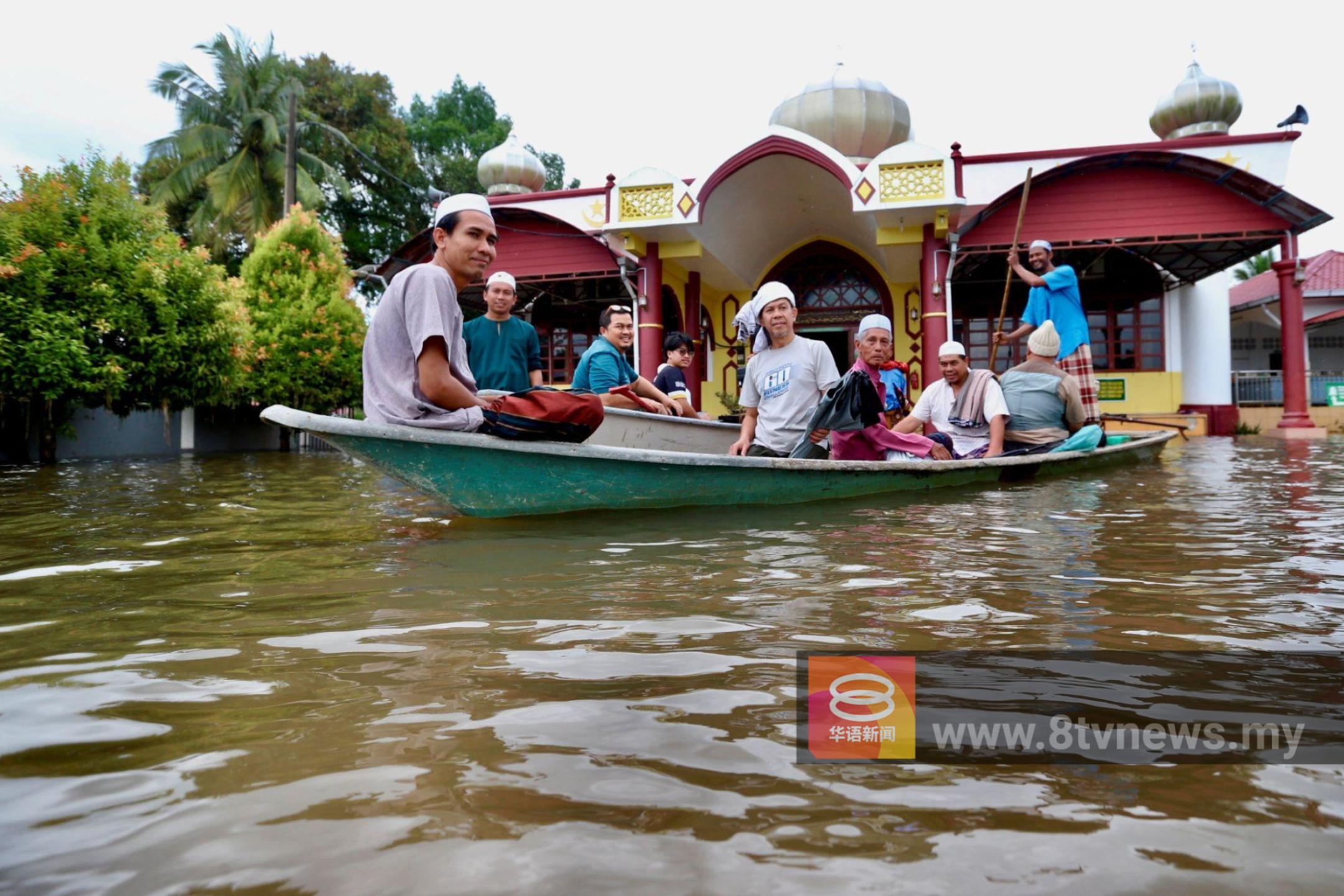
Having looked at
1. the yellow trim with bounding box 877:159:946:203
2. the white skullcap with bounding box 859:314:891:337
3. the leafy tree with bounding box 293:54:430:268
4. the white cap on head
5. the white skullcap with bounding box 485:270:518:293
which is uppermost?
the leafy tree with bounding box 293:54:430:268

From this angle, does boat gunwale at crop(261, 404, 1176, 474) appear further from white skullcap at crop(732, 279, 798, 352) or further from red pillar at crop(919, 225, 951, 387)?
red pillar at crop(919, 225, 951, 387)

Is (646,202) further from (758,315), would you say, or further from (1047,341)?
(758,315)

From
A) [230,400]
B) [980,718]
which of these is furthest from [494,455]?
[230,400]

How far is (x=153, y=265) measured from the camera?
1038 centimetres

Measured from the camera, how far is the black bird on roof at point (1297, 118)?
1230 cm

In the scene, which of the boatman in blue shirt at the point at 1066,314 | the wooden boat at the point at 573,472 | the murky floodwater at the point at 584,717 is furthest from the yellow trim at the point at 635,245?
the murky floodwater at the point at 584,717

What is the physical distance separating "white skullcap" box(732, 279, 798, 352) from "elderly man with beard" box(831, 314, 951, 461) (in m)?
0.61

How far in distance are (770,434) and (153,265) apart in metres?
8.94

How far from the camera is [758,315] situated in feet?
17.6

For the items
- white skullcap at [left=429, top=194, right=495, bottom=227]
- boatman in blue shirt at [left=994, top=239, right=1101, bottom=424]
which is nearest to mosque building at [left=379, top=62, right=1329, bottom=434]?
boatman in blue shirt at [left=994, top=239, right=1101, bottom=424]

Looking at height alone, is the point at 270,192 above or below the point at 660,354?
above

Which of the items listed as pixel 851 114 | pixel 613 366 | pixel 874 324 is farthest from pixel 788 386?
pixel 851 114

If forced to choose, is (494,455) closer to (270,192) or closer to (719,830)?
(719,830)

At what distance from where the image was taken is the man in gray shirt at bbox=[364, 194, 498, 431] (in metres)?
3.46
